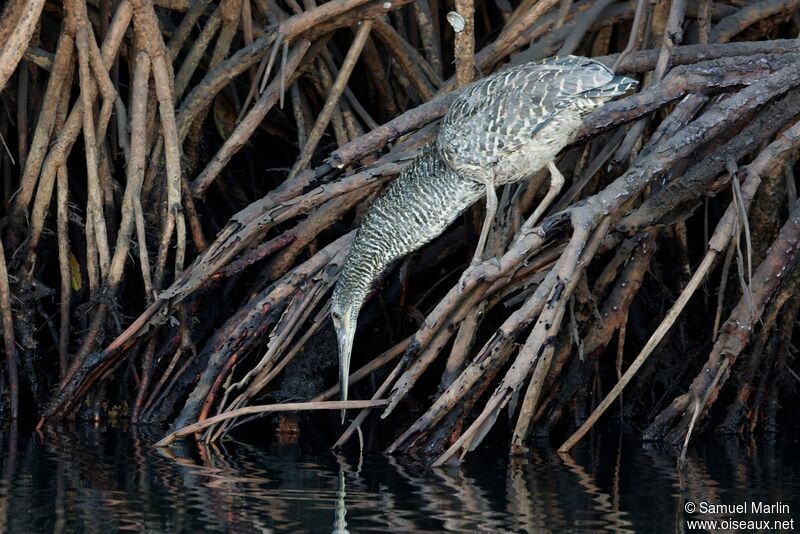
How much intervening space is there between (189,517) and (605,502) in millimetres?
1615

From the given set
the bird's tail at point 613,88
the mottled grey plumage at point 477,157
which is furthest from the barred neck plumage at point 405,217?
the bird's tail at point 613,88

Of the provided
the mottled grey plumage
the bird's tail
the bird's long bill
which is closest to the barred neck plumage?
the mottled grey plumage

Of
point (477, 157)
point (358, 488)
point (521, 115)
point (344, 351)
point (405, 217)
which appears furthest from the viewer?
point (344, 351)

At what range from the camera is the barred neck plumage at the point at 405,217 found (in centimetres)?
612

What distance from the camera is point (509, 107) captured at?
5.68 meters

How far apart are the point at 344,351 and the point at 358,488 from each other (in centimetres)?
158

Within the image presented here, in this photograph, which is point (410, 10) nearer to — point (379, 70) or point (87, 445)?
point (379, 70)

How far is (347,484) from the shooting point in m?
4.95

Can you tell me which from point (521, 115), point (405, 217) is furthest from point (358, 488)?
point (521, 115)

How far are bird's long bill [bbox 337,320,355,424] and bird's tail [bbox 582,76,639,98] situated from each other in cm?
186

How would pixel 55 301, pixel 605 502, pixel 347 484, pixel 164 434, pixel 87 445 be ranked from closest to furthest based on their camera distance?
pixel 605 502, pixel 347 484, pixel 87 445, pixel 164 434, pixel 55 301

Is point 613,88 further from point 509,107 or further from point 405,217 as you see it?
point 405,217

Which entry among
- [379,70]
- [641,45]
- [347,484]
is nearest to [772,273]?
[641,45]

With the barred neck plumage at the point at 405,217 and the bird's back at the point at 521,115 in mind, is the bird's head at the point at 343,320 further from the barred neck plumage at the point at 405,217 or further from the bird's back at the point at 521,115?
the bird's back at the point at 521,115
